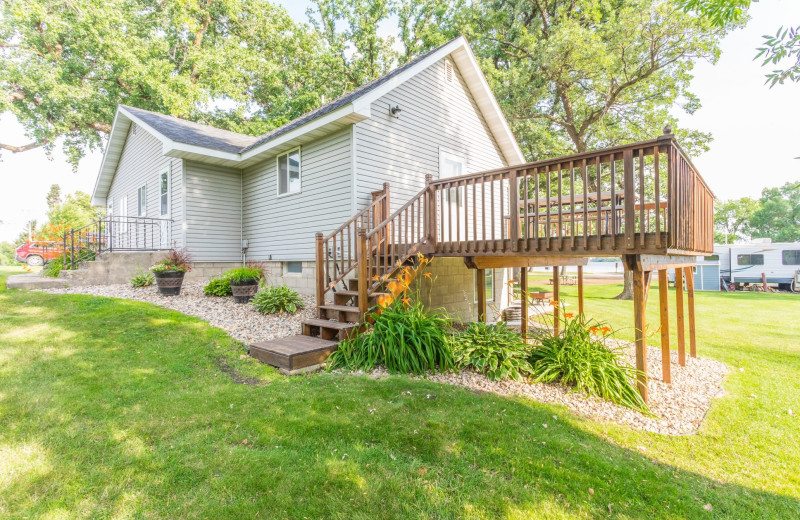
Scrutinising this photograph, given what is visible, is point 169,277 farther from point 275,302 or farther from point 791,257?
point 791,257

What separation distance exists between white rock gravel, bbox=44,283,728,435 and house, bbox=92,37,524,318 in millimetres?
1969

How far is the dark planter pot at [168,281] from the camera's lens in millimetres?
7962

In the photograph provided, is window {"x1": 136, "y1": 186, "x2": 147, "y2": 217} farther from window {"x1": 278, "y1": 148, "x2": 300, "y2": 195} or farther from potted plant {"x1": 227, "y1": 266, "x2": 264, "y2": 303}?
potted plant {"x1": 227, "y1": 266, "x2": 264, "y2": 303}

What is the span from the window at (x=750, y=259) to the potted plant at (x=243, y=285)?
25623 mm

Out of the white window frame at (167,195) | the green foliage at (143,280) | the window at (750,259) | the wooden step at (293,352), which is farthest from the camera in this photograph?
the window at (750,259)

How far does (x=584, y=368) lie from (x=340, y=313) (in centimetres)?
339

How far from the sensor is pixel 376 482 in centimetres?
247

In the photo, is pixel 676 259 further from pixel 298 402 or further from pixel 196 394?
pixel 196 394

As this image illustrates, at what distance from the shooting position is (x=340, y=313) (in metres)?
5.52

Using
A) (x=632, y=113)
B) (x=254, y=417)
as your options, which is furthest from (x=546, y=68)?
(x=254, y=417)

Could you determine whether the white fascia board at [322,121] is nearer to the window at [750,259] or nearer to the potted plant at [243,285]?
the potted plant at [243,285]

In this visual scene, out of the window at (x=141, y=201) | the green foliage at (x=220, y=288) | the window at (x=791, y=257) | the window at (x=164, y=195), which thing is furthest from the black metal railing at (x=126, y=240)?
the window at (x=791, y=257)

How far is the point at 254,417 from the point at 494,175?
14.0 ft

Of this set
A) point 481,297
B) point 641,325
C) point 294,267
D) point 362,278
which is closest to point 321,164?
point 294,267
